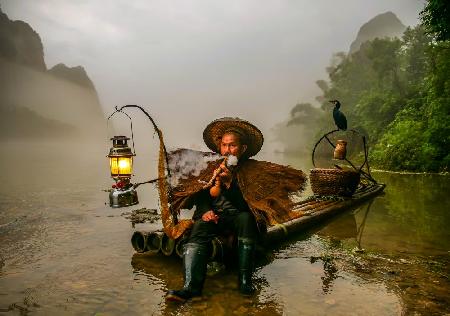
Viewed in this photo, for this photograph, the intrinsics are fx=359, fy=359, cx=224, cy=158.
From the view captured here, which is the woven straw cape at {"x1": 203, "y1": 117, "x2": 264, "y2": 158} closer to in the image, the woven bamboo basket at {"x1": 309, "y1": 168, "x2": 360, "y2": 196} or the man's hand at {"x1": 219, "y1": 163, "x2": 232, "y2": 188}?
the man's hand at {"x1": 219, "y1": 163, "x2": 232, "y2": 188}

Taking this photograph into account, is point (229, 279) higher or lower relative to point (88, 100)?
lower

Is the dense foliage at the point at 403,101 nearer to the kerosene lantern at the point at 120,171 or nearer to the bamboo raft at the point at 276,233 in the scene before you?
the bamboo raft at the point at 276,233

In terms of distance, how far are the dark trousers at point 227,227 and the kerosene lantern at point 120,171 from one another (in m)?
2.65

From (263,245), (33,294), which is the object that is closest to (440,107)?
(263,245)

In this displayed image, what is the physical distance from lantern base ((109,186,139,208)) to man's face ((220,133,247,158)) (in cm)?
268

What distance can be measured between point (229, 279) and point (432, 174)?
1572 cm

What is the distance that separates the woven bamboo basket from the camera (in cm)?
838

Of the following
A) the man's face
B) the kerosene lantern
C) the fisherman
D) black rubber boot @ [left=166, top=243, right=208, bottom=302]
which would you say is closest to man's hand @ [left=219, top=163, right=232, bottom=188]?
the fisherman

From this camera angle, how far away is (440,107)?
1797 centimetres

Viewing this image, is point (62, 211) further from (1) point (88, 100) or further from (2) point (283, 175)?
(1) point (88, 100)

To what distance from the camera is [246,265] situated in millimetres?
3645

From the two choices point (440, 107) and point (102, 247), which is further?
point (440, 107)

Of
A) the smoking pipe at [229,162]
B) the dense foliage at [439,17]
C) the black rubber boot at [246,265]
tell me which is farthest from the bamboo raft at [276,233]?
the dense foliage at [439,17]

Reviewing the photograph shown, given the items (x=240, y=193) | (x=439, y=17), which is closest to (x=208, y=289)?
(x=240, y=193)
